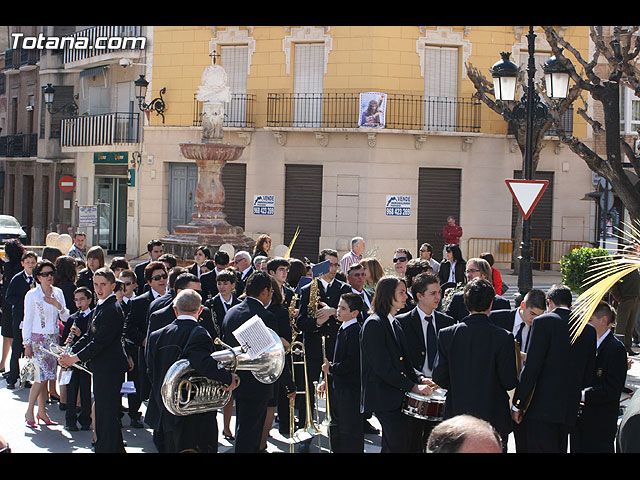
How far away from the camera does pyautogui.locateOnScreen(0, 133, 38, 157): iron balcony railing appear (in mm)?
37375

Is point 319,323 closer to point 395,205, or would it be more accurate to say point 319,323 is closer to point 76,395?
point 76,395

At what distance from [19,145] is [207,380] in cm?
3525

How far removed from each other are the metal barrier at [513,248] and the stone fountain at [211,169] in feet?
28.2

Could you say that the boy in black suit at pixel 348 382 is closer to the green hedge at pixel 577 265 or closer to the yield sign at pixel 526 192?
the yield sign at pixel 526 192

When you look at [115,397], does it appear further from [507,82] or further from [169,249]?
[169,249]

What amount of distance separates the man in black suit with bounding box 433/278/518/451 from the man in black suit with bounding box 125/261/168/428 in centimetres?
398

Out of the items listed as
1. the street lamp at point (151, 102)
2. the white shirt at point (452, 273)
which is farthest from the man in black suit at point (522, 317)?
the street lamp at point (151, 102)

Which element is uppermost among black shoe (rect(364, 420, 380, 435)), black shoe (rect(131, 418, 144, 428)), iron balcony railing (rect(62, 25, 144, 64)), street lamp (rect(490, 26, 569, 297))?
iron balcony railing (rect(62, 25, 144, 64))

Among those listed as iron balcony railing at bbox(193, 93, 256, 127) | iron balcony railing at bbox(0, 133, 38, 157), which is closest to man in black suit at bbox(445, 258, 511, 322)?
iron balcony railing at bbox(193, 93, 256, 127)

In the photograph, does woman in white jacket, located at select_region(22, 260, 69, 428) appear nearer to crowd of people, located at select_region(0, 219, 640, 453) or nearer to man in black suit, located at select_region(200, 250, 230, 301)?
crowd of people, located at select_region(0, 219, 640, 453)

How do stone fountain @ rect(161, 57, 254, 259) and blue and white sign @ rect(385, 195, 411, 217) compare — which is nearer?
stone fountain @ rect(161, 57, 254, 259)

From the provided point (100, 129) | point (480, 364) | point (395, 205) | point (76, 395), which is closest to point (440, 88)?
point (395, 205)

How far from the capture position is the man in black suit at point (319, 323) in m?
8.20

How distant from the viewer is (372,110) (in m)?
24.8
